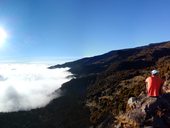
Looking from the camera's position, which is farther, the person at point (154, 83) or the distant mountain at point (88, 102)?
the distant mountain at point (88, 102)

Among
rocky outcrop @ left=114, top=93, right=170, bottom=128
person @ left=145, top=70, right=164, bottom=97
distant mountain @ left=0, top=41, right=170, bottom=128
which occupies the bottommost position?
distant mountain @ left=0, top=41, right=170, bottom=128

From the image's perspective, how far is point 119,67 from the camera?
163 metres

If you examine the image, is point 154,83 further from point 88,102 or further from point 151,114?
point 88,102

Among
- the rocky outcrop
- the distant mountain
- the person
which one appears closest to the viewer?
the person

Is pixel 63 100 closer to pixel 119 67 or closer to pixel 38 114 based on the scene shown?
pixel 38 114

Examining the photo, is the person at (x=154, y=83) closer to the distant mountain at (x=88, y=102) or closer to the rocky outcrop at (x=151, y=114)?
the rocky outcrop at (x=151, y=114)

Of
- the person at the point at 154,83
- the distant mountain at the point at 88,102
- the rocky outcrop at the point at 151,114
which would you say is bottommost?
the distant mountain at the point at 88,102

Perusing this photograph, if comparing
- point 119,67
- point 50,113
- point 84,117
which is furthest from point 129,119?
point 119,67

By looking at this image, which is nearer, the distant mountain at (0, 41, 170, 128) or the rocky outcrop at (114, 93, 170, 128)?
the rocky outcrop at (114, 93, 170, 128)

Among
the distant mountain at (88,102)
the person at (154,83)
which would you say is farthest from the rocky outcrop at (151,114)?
the distant mountain at (88,102)

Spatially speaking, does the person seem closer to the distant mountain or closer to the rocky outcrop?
the rocky outcrop

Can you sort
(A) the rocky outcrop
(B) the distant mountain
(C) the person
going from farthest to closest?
(B) the distant mountain → (A) the rocky outcrop → (C) the person

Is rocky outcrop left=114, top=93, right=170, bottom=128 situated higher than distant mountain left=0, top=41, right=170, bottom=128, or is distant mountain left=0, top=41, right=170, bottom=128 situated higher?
rocky outcrop left=114, top=93, right=170, bottom=128

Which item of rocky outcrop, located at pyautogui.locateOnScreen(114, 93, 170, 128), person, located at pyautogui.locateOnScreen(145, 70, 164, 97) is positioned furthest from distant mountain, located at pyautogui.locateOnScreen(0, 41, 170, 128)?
person, located at pyautogui.locateOnScreen(145, 70, 164, 97)
